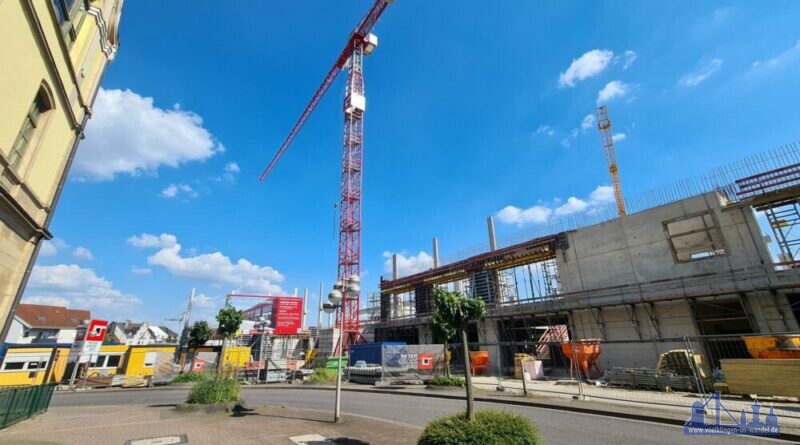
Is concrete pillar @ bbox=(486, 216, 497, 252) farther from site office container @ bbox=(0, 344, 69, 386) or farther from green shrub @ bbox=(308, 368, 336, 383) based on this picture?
site office container @ bbox=(0, 344, 69, 386)

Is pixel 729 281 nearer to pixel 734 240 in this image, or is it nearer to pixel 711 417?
pixel 734 240

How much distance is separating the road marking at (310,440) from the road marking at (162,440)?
2512mm

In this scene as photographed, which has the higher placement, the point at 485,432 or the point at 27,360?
the point at 27,360

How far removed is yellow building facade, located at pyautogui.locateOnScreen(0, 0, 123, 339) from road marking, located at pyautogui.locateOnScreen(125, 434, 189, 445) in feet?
17.5

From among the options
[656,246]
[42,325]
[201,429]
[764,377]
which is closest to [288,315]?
[42,325]

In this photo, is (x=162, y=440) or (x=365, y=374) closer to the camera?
(x=162, y=440)

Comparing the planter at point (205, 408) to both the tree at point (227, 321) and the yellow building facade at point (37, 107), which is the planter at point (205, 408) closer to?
the yellow building facade at point (37, 107)

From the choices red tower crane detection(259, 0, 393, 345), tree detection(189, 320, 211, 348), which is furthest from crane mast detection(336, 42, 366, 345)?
tree detection(189, 320, 211, 348)

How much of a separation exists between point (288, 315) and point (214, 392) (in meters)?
59.2

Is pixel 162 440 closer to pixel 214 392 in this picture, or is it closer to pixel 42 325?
pixel 214 392

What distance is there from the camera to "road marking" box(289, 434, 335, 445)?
7882mm

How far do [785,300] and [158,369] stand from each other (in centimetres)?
4429

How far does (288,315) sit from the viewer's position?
68250mm

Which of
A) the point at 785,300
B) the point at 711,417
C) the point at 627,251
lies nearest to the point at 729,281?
the point at 785,300
